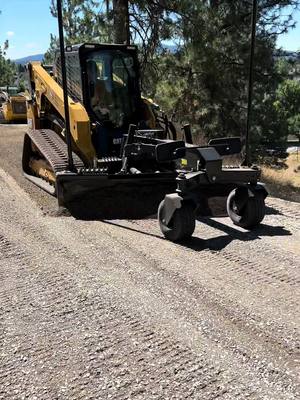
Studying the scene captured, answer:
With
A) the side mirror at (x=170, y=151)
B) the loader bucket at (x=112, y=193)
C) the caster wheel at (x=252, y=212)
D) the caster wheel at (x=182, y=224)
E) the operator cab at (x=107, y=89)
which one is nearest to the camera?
the caster wheel at (x=182, y=224)

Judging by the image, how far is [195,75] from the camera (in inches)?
523

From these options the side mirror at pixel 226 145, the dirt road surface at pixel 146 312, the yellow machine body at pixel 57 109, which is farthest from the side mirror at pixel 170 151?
the yellow machine body at pixel 57 109

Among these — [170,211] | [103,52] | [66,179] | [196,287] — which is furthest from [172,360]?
[103,52]

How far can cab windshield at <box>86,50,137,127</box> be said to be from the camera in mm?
7077

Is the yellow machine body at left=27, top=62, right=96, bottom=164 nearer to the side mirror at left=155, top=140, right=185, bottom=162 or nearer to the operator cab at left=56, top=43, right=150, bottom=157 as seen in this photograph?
the operator cab at left=56, top=43, right=150, bottom=157

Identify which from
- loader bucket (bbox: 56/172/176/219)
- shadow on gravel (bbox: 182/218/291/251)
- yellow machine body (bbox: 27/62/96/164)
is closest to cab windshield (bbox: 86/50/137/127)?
yellow machine body (bbox: 27/62/96/164)

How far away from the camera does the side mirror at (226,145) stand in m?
5.55

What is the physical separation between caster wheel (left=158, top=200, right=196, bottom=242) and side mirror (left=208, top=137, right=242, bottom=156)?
3.26 ft

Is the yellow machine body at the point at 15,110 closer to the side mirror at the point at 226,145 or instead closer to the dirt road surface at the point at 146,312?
the dirt road surface at the point at 146,312

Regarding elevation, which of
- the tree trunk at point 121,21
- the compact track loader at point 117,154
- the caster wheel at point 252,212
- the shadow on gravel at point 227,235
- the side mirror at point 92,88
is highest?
the tree trunk at point 121,21

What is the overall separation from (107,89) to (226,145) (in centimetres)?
252

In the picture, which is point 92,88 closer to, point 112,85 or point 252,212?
point 112,85

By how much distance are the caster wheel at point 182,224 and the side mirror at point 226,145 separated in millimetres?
993

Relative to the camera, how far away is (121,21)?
10930 millimetres
